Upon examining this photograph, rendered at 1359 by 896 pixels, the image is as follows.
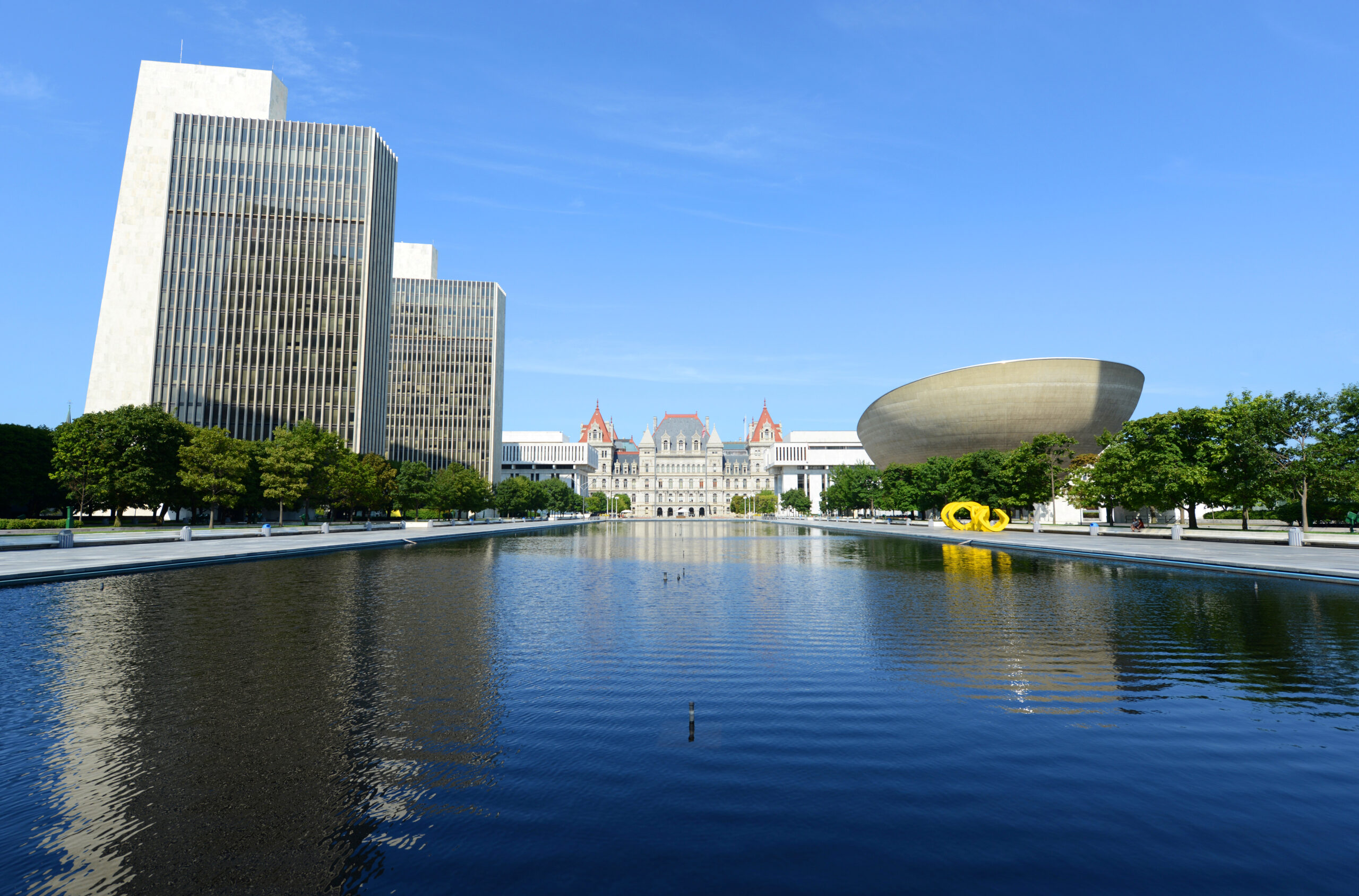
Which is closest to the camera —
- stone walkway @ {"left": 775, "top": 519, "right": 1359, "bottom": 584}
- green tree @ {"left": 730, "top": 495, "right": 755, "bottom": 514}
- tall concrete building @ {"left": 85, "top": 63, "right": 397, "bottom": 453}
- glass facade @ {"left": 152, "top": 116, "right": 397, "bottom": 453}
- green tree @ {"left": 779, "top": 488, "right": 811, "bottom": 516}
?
stone walkway @ {"left": 775, "top": 519, "right": 1359, "bottom": 584}

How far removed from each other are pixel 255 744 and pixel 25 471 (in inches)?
3181

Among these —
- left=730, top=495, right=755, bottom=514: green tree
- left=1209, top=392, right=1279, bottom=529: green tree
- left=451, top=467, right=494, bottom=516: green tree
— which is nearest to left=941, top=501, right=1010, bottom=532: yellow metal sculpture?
left=1209, top=392, right=1279, bottom=529: green tree

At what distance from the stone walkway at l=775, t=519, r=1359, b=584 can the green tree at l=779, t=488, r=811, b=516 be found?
363 feet

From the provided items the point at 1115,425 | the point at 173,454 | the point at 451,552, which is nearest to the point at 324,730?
the point at 451,552

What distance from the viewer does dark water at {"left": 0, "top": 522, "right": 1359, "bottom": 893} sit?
214 inches

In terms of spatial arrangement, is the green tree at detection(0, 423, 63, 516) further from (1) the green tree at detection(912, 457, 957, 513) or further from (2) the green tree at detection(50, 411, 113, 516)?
(1) the green tree at detection(912, 457, 957, 513)

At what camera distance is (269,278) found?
9738 cm

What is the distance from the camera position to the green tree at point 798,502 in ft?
553

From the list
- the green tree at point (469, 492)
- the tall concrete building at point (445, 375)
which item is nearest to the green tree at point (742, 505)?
the tall concrete building at point (445, 375)

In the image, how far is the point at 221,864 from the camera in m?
5.36

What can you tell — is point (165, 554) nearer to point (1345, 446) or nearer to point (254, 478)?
point (254, 478)

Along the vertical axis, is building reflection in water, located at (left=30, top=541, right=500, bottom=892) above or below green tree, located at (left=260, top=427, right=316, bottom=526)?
below

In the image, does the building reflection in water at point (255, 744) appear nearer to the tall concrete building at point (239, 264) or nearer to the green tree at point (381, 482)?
the green tree at point (381, 482)

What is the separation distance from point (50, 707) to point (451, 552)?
31.6 metres
